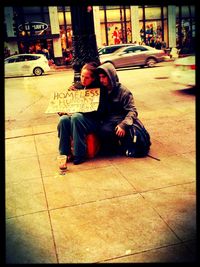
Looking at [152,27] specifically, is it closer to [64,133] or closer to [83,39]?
[83,39]

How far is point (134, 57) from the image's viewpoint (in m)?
19.1

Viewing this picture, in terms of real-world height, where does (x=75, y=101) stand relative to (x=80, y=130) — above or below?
above

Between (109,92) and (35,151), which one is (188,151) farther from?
(35,151)

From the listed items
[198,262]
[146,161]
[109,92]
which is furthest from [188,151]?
[198,262]

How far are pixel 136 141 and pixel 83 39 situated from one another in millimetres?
2830

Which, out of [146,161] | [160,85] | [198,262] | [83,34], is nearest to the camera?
[198,262]

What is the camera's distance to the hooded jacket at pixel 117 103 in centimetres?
429

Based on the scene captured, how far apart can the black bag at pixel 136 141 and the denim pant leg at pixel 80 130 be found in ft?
1.57

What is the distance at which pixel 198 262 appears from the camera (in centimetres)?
194

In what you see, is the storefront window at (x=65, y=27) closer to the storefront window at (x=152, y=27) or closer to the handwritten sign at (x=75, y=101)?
the storefront window at (x=152, y=27)

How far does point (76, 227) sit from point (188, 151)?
234 cm

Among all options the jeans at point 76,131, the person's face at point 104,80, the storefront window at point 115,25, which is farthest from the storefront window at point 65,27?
the jeans at point 76,131

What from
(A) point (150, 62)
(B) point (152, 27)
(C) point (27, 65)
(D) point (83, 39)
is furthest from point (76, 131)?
(B) point (152, 27)

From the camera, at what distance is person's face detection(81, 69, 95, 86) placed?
433 cm
